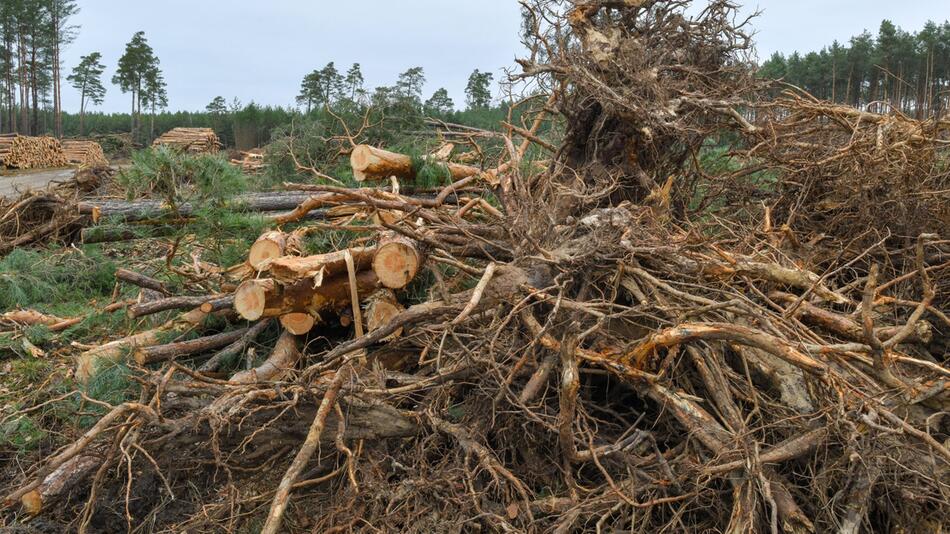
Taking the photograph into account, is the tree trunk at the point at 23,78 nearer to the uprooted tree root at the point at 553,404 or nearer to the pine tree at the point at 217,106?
the pine tree at the point at 217,106

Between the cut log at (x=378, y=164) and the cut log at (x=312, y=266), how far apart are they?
155 cm

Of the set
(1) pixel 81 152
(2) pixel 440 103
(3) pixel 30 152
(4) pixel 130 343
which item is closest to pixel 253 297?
(4) pixel 130 343

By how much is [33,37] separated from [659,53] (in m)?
35.1

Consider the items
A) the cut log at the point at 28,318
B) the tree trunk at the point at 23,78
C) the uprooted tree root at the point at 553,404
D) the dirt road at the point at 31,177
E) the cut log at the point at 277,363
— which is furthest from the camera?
the tree trunk at the point at 23,78

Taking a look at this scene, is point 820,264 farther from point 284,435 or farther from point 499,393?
point 284,435

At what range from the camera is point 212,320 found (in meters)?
4.21

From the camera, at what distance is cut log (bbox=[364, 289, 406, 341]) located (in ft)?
12.3

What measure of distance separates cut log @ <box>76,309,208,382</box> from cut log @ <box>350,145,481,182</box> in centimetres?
165

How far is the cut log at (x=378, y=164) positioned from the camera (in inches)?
205

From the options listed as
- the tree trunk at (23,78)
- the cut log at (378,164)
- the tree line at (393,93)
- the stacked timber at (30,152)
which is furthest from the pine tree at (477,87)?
the tree trunk at (23,78)

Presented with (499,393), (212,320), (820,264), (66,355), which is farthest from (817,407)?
(66,355)

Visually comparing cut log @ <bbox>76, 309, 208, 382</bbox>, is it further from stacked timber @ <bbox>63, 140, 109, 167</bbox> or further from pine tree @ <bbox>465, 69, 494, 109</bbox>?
stacked timber @ <bbox>63, 140, 109, 167</bbox>

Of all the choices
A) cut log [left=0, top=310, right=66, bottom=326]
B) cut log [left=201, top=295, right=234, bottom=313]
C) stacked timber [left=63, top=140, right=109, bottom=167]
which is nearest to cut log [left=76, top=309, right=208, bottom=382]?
cut log [left=201, top=295, right=234, bottom=313]

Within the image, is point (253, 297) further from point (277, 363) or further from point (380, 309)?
point (380, 309)
